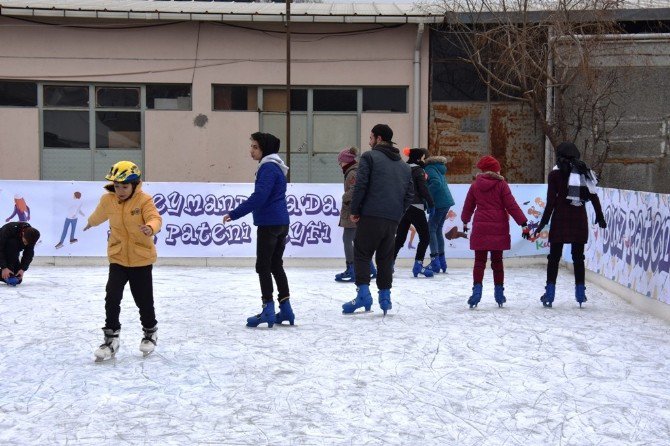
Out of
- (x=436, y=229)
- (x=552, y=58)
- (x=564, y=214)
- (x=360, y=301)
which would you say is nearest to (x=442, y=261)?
(x=436, y=229)

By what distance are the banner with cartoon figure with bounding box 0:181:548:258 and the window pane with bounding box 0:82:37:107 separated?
8916mm

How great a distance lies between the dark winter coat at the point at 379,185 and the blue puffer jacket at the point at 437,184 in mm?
4372

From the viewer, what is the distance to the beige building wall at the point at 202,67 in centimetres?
2214

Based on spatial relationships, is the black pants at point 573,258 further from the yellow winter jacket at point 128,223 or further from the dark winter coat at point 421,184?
the yellow winter jacket at point 128,223

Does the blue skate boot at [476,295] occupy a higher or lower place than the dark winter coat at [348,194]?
lower

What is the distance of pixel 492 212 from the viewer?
950cm

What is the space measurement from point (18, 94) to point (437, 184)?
40.8ft

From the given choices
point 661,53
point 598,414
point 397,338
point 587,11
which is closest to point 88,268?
point 397,338

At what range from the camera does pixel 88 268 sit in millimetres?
13656

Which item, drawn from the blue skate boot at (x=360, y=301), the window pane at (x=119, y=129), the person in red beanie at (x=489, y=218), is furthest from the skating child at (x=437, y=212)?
the window pane at (x=119, y=129)

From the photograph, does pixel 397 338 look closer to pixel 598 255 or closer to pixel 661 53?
pixel 598 255

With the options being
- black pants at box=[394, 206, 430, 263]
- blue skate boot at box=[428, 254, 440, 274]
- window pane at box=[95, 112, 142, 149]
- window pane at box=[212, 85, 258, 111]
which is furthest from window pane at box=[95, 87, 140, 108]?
black pants at box=[394, 206, 430, 263]

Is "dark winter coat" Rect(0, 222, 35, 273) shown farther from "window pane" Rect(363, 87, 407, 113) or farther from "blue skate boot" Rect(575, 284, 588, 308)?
"window pane" Rect(363, 87, 407, 113)

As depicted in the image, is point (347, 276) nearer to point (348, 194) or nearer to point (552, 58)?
point (348, 194)
